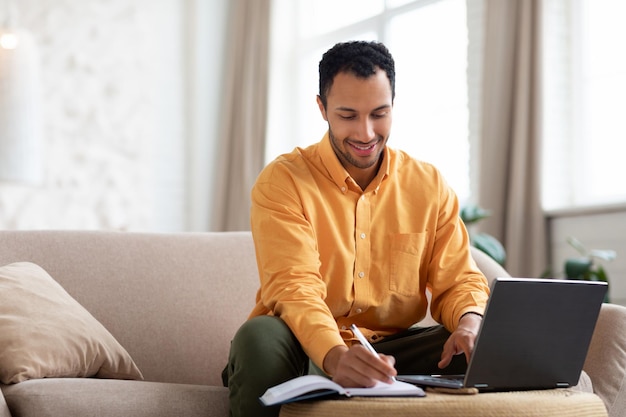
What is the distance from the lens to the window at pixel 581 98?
13.0 ft

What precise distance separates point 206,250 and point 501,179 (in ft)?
6.65

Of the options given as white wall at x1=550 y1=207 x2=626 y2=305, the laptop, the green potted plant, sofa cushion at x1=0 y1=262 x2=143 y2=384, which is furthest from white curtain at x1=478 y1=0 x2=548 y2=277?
the laptop

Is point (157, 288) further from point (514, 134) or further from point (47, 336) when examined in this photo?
point (514, 134)

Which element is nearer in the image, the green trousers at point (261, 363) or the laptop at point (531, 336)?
the laptop at point (531, 336)

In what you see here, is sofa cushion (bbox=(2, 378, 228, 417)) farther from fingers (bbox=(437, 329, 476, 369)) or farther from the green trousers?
fingers (bbox=(437, 329, 476, 369))

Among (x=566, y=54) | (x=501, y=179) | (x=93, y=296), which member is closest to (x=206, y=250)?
(x=93, y=296)

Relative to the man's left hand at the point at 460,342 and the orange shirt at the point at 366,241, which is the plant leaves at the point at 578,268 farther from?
the man's left hand at the point at 460,342

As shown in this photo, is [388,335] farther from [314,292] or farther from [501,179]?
[501,179]

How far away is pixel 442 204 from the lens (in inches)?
80.2

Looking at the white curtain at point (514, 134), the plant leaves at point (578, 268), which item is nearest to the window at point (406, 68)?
the white curtain at point (514, 134)

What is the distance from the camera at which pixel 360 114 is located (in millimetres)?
1864

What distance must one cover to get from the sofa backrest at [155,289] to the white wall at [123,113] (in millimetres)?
2937

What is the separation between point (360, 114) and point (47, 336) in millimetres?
844

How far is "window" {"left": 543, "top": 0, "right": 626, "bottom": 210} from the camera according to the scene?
157 inches
